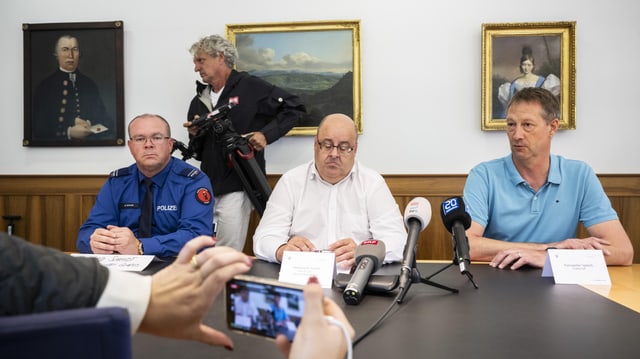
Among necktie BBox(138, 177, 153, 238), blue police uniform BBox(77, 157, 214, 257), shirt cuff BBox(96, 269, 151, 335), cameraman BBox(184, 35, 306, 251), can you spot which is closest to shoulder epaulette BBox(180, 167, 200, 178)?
blue police uniform BBox(77, 157, 214, 257)

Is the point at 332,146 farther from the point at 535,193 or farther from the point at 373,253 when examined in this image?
the point at 373,253

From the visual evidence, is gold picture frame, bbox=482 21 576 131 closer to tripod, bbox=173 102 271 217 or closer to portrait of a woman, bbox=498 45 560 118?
portrait of a woman, bbox=498 45 560 118

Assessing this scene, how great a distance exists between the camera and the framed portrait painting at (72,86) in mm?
4141

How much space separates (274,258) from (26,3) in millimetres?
3441

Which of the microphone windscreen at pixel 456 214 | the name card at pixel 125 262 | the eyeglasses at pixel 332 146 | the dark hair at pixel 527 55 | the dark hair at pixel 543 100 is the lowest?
the name card at pixel 125 262

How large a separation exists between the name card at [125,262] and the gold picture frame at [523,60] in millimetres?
2715

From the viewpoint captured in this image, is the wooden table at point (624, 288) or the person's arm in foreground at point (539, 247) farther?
the person's arm in foreground at point (539, 247)

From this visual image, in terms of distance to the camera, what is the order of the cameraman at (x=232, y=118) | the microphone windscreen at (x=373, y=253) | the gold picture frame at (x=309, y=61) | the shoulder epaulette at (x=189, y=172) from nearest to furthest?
the microphone windscreen at (x=373, y=253) < the shoulder epaulette at (x=189, y=172) < the cameraman at (x=232, y=118) < the gold picture frame at (x=309, y=61)

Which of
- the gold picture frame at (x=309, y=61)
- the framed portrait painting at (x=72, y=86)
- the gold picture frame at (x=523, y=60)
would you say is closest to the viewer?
the gold picture frame at (x=523, y=60)

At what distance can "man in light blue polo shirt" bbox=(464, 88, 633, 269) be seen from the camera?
7.36ft

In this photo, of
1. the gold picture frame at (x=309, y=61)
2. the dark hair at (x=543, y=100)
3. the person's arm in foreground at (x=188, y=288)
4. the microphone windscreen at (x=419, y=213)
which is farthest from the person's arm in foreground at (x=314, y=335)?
the gold picture frame at (x=309, y=61)

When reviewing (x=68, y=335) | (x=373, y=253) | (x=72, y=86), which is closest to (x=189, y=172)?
(x=373, y=253)

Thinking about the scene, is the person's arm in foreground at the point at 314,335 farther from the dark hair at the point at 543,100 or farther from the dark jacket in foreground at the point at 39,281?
the dark hair at the point at 543,100

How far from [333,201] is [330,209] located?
0.04 metres
